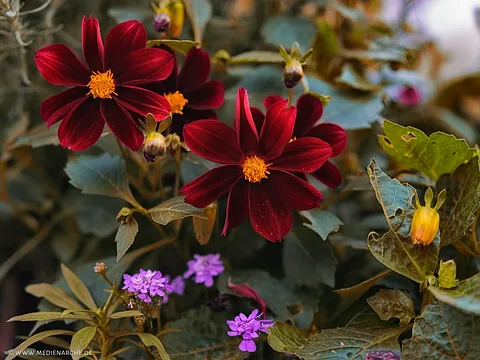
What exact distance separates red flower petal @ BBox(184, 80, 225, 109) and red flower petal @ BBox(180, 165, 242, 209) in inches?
3.4

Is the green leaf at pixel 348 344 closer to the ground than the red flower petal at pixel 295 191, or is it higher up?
closer to the ground

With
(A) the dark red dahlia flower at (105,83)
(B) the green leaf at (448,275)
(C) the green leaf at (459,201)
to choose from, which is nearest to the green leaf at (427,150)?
(C) the green leaf at (459,201)

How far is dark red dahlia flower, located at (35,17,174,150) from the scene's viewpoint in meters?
0.46

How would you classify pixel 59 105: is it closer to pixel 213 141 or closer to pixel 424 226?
pixel 213 141

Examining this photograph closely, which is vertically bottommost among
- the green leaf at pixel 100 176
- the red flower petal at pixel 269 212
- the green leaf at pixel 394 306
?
the green leaf at pixel 394 306

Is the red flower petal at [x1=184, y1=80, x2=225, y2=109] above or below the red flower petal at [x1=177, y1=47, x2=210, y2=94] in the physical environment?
below

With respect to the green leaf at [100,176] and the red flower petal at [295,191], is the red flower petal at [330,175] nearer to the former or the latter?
the red flower petal at [295,191]

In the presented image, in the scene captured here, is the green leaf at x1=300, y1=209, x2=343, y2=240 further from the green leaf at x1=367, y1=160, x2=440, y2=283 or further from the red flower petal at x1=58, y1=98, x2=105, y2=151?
the red flower petal at x1=58, y1=98, x2=105, y2=151

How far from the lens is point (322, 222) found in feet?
1.63

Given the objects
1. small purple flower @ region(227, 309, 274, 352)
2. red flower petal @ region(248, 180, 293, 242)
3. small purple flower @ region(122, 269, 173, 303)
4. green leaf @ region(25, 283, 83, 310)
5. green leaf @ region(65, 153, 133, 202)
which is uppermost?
red flower petal @ region(248, 180, 293, 242)

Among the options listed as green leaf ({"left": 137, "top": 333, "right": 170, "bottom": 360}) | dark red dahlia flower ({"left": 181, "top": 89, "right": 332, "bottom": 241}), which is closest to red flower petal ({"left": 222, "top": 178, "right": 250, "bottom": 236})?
dark red dahlia flower ({"left": 181, "top": 89, "right": 332, "bottom": 241})

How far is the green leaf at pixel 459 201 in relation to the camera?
1.52 ft

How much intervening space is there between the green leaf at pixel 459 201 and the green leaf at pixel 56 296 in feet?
1.07

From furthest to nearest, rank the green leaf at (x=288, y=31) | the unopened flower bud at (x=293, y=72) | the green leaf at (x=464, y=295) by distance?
the green leaf at (x=288, y=31) → the unopened flower bud at (x=293, y=72) → the green leaf at (x=464, y=295)
